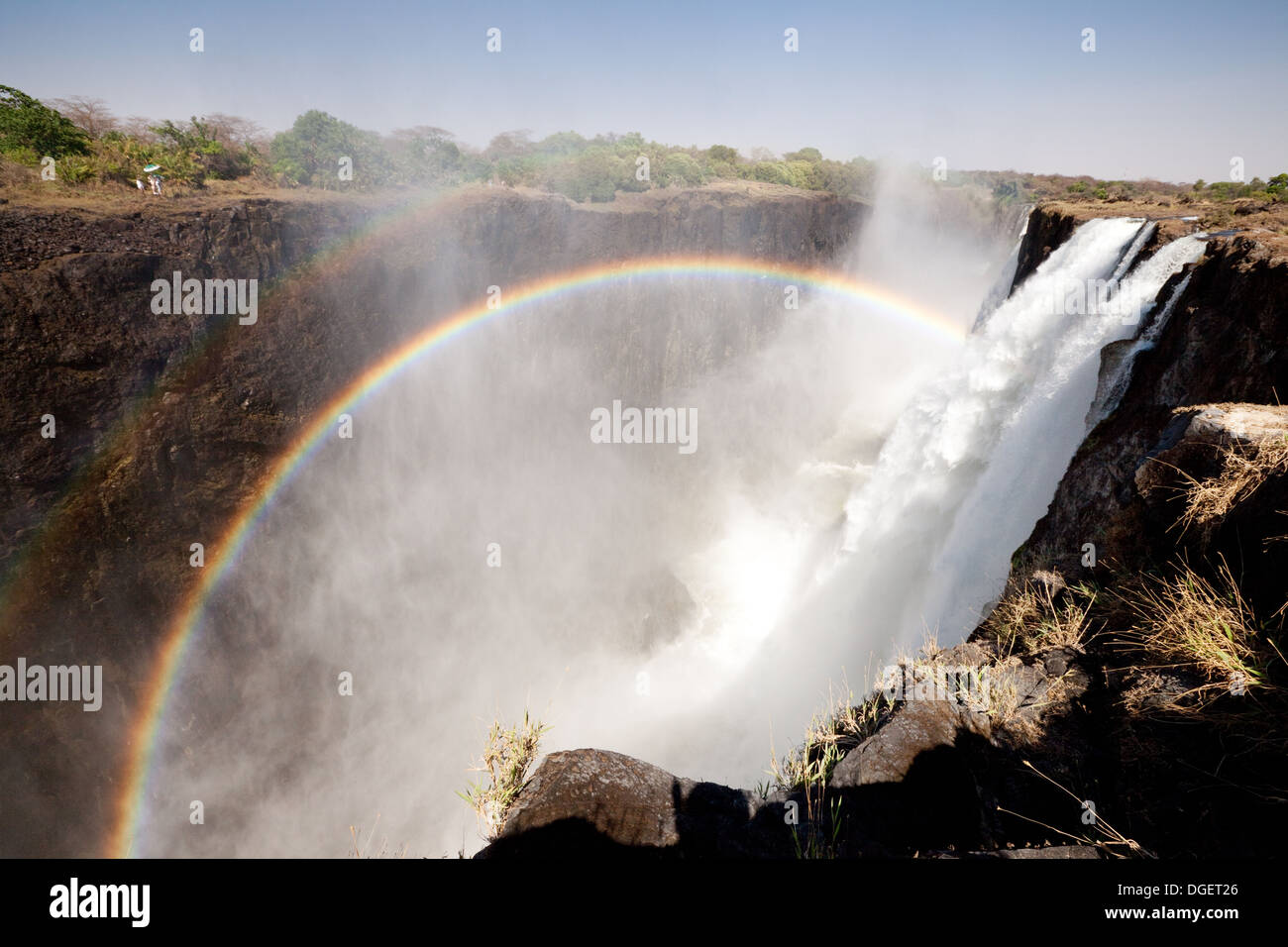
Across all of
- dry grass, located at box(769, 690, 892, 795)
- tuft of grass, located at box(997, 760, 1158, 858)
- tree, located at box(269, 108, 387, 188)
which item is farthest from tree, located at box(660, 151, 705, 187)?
tuft of grass, located at box(997, 760, 1158, 858)

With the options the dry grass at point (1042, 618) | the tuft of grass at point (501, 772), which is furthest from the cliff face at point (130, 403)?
the dry grass at point (1042, 618)

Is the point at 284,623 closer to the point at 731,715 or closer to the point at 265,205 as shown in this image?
the point at 265,205

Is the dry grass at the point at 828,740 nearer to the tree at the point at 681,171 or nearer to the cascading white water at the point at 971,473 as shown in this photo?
the cascading white water at the point at 971,473

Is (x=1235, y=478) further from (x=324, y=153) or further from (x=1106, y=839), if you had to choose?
(x=324, y=153)

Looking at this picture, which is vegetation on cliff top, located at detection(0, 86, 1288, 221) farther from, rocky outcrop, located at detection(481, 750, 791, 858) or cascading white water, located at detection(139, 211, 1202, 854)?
rocky outcrop, located at detection(481, 750, 791, 858)

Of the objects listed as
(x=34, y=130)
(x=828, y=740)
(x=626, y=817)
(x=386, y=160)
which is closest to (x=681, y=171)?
(x=386, y=160)
